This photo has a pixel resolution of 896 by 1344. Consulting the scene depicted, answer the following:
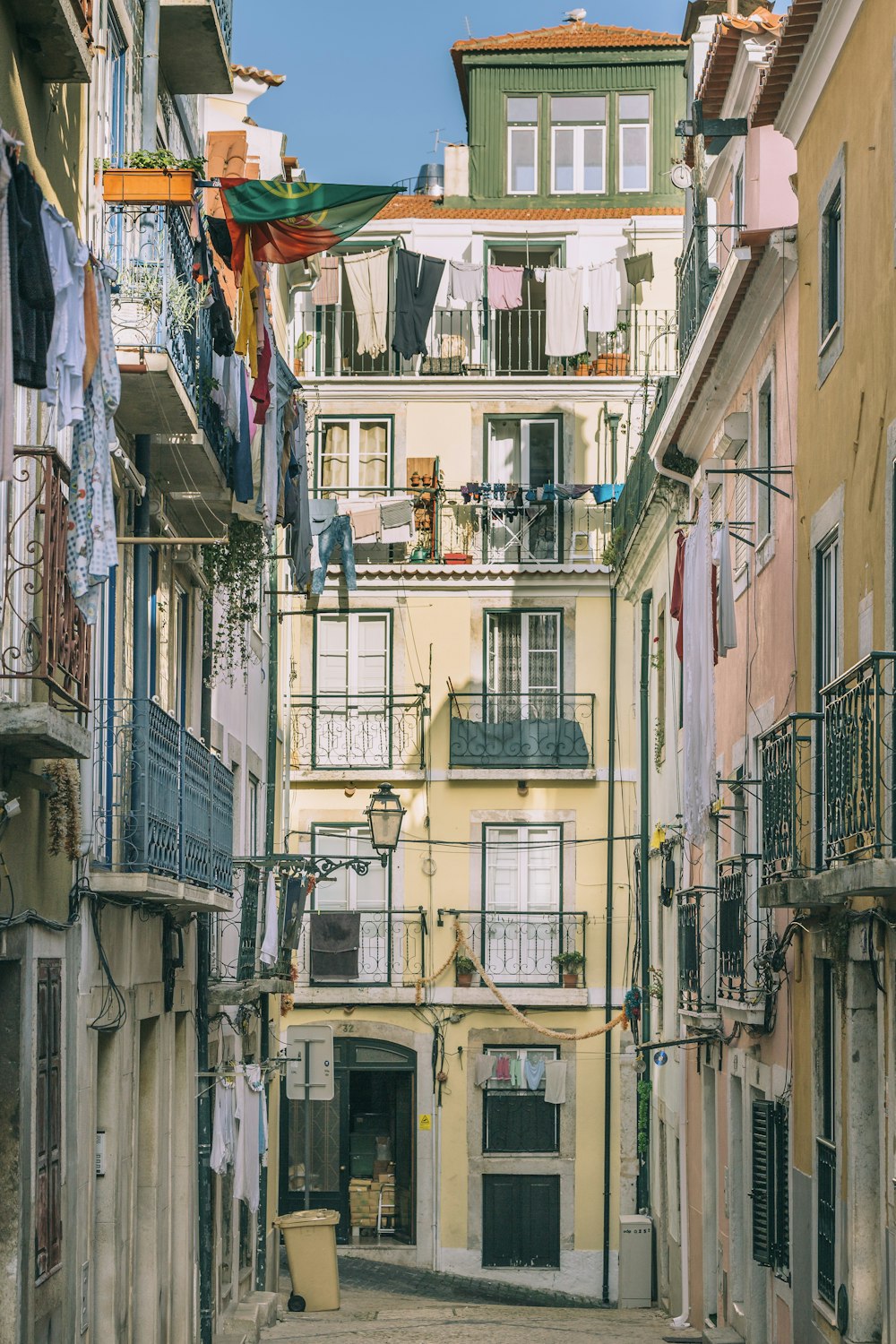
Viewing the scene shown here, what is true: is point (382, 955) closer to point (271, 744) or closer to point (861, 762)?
point (271, 744)

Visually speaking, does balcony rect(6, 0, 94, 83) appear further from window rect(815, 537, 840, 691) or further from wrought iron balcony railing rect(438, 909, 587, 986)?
wrought iron balcony railing rect(438, 909, 587, 986)

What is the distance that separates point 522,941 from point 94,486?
21644 millimetres

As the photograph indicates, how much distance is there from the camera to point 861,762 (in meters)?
10.6

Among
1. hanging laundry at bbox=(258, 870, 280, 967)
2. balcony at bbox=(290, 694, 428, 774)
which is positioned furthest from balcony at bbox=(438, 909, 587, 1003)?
hanging laundry at bbox=(258, 870, 280, 967)

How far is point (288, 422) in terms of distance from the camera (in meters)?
19.7

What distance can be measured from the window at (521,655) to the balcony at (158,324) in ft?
52.8

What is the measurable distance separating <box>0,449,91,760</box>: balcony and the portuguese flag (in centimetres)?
400

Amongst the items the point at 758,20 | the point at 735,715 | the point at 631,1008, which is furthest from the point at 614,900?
the point at 758,20

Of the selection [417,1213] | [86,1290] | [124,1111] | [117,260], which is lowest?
[417,1213]

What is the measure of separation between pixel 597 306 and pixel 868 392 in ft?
63.3

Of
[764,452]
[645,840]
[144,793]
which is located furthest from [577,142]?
[144,793]

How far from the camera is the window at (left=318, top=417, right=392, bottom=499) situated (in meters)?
32.1

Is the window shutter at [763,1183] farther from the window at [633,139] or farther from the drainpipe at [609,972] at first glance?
the window at [633,139]

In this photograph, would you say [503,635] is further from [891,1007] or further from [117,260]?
[891,1007]
